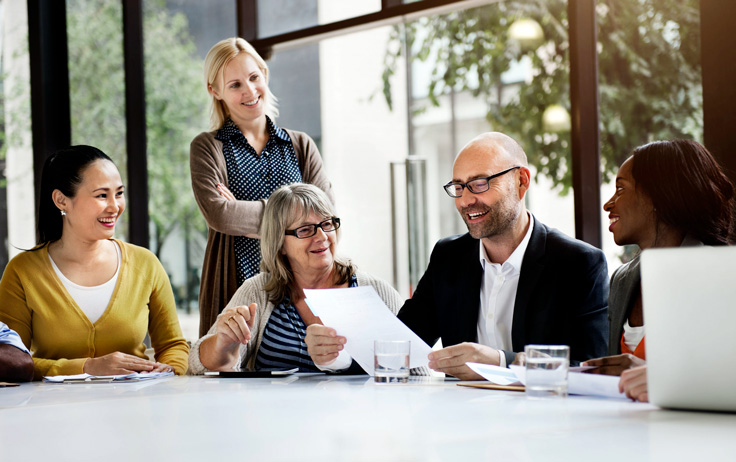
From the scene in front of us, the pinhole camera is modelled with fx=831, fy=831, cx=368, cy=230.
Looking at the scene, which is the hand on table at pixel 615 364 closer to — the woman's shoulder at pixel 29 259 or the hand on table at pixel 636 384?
the hand on table at pixel 636 384

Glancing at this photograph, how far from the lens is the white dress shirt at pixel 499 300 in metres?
2.40

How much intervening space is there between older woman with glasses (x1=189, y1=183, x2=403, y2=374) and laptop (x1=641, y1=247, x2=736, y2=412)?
1428 mm

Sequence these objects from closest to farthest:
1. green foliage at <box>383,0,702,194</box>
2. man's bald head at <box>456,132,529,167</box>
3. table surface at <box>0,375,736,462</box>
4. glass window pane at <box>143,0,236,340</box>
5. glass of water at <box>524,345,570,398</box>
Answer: table surface at <box>0,375,736,462</box>
glass of water at <box>524,345,570,398</box>
man's bald head at <box>456,132,529,167</box>
green foliage at <box>383,0,702,194</box>
glass window pane at <box>143,0,236,340</box>

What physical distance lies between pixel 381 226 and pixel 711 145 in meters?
2.24

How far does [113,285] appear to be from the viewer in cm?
286

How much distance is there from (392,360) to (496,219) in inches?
28.2

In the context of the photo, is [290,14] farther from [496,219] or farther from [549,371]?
[549,371]

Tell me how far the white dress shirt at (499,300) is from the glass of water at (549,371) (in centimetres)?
80

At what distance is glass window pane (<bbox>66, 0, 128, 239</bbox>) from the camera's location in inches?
203

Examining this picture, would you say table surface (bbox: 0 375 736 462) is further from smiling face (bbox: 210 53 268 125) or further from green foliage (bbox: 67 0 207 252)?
green foliage (bbox: 67 0 207 252)

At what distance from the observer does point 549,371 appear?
5.12 feet

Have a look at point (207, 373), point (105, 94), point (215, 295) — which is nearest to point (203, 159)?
point (215, 295)

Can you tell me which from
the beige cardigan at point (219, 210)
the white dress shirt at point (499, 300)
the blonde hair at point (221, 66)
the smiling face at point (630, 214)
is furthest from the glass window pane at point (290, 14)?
the smiling face at point (630, 214)

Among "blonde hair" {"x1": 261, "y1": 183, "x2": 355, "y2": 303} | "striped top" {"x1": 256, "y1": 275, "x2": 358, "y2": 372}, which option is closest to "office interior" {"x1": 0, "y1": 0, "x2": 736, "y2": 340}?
"blonde hair" {"x1": 261, "y1": 183, "x2": 355, "y2": 303}
